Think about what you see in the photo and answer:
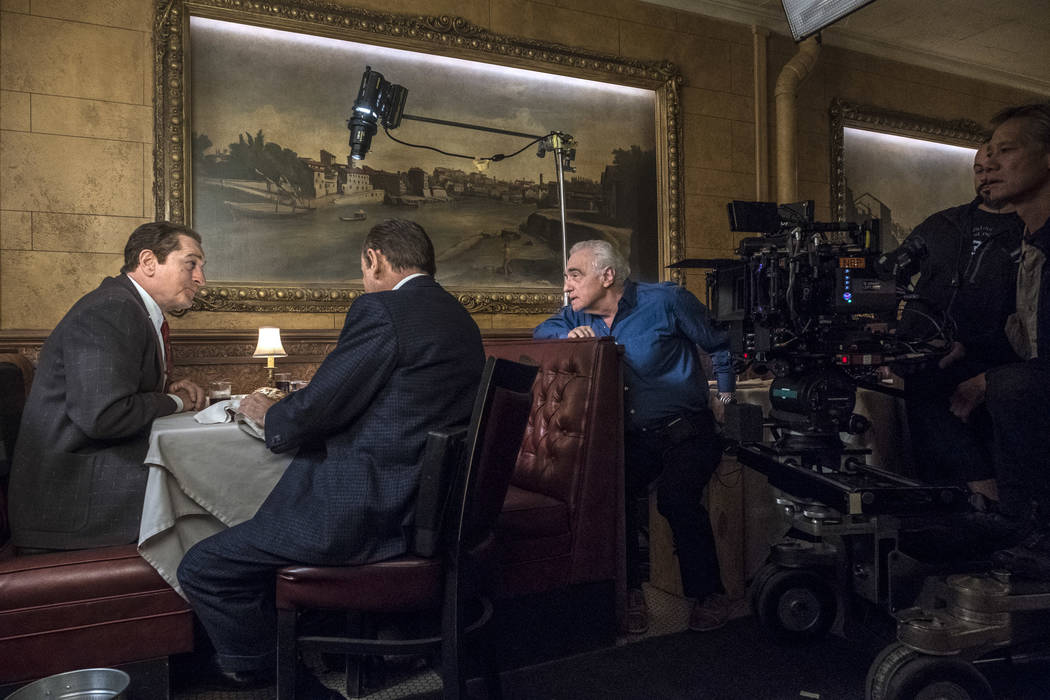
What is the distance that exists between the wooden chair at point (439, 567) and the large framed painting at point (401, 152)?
2648mm

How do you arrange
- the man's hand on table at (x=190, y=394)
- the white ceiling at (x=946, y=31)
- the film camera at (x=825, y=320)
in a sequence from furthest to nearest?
the white ceiling at (x=946, y=31) → the man's hand on table at (x=190, y=394) → the film camera at (x=825, y=320)

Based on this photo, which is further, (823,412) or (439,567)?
(823,412)

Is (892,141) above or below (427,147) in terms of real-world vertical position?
above

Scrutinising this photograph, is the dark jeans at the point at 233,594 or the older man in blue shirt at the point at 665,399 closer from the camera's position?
the dark jeans at the point at 233,594

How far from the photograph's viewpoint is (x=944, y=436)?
258 cm

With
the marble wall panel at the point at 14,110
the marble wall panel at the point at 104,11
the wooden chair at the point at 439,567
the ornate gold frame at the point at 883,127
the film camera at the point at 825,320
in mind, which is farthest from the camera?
the ornate gold frame at the point at 883,127

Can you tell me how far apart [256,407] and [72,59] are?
340 centimetres

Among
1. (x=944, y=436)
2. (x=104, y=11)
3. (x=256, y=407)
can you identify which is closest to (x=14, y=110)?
(x=104, y=11)

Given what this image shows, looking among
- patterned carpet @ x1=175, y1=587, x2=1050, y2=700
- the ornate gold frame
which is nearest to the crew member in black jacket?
patterned carpet @ x1=175, y1=587, x2=1050, y2=700

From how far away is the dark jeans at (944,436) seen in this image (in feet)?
8.35

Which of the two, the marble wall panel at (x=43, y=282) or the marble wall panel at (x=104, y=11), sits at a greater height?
the marble wall panel at (x=104, y=11)

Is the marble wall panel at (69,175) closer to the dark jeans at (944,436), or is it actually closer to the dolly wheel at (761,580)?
the dolly wheel at (761,580)

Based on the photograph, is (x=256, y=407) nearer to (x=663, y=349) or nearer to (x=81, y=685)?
(x=81, y=685)

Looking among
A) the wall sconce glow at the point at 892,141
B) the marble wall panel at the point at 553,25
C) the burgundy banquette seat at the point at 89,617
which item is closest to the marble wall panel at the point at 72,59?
the marble wall panel at the point at 553,25
